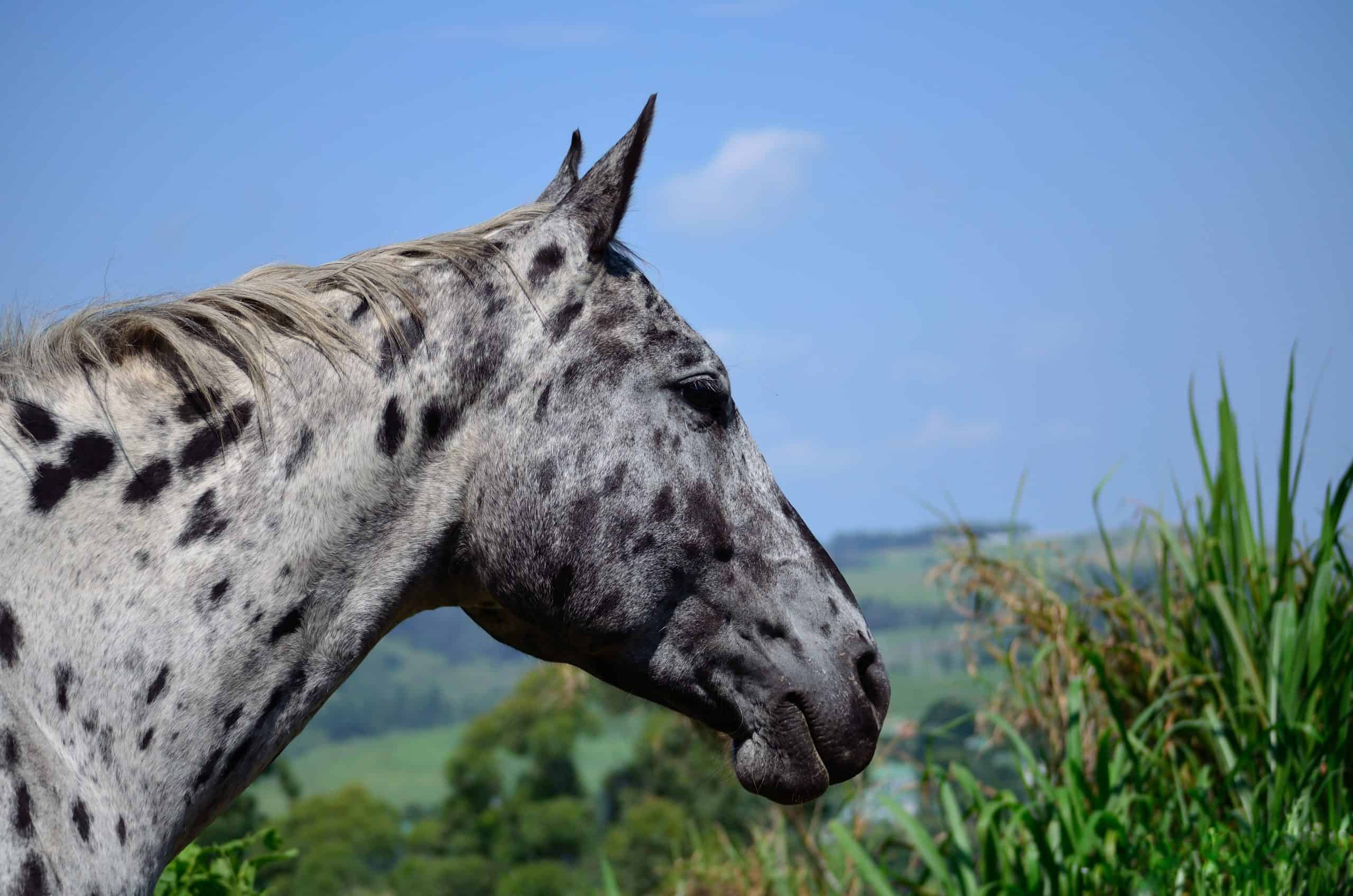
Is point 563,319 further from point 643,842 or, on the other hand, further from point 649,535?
point 643,842

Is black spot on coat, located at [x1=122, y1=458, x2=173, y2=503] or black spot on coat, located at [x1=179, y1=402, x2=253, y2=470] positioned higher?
black spot on coat, located at [x1=179, y1=402, x2=253, y2=470]

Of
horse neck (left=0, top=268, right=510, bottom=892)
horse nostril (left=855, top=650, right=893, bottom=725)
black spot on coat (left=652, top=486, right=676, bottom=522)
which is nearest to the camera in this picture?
horse neck (left=0, top=268, right=510, bottom=892)

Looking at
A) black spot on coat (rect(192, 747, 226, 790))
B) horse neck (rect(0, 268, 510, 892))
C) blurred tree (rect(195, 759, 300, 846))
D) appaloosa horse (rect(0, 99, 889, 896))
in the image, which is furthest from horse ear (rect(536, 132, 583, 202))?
blurred tree (rect(195, 759, 300, 846))

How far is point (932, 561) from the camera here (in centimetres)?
534

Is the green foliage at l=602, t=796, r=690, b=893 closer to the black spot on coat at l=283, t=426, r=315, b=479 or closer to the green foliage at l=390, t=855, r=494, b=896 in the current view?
the green foliage at l=390, t=855, r=494, b=896

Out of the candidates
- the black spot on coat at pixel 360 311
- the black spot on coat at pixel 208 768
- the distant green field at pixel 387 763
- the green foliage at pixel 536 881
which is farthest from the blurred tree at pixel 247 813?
the distant green field at pixel 387 763

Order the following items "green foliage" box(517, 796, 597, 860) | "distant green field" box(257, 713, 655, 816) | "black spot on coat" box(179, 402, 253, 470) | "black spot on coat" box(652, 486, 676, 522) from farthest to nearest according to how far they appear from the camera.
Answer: "distant green field" box(257, 713, 655, 816)
"green foliage" box(517, 796, 597, 860)
"black spot on coat" box(652, 486, 676, 522)
"black spot on coat" box(179, 402, 253, 470)

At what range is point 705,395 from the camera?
2.08 meters

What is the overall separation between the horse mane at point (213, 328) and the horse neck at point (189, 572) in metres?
0.04

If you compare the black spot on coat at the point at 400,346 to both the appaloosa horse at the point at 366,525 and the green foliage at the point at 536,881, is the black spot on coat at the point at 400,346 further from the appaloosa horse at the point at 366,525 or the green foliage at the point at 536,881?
the green foliage at the point at 536,881

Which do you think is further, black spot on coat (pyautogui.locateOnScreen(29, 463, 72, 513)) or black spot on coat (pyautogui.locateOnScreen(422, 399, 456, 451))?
black spot on coat (pyautogui.locateOnScreen(422, 399, 456, 451))

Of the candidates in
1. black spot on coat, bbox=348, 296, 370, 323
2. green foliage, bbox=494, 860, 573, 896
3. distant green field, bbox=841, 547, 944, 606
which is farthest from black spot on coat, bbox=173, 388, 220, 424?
green foliage, bbox=494, 860, 573, 896

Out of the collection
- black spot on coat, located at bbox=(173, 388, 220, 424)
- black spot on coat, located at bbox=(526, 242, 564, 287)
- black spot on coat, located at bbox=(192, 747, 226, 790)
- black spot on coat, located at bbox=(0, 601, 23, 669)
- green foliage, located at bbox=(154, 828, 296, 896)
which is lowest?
green foliage, located at bbox=(154, 828, 296, 896)

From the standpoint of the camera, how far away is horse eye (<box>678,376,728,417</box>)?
2.07 meters
